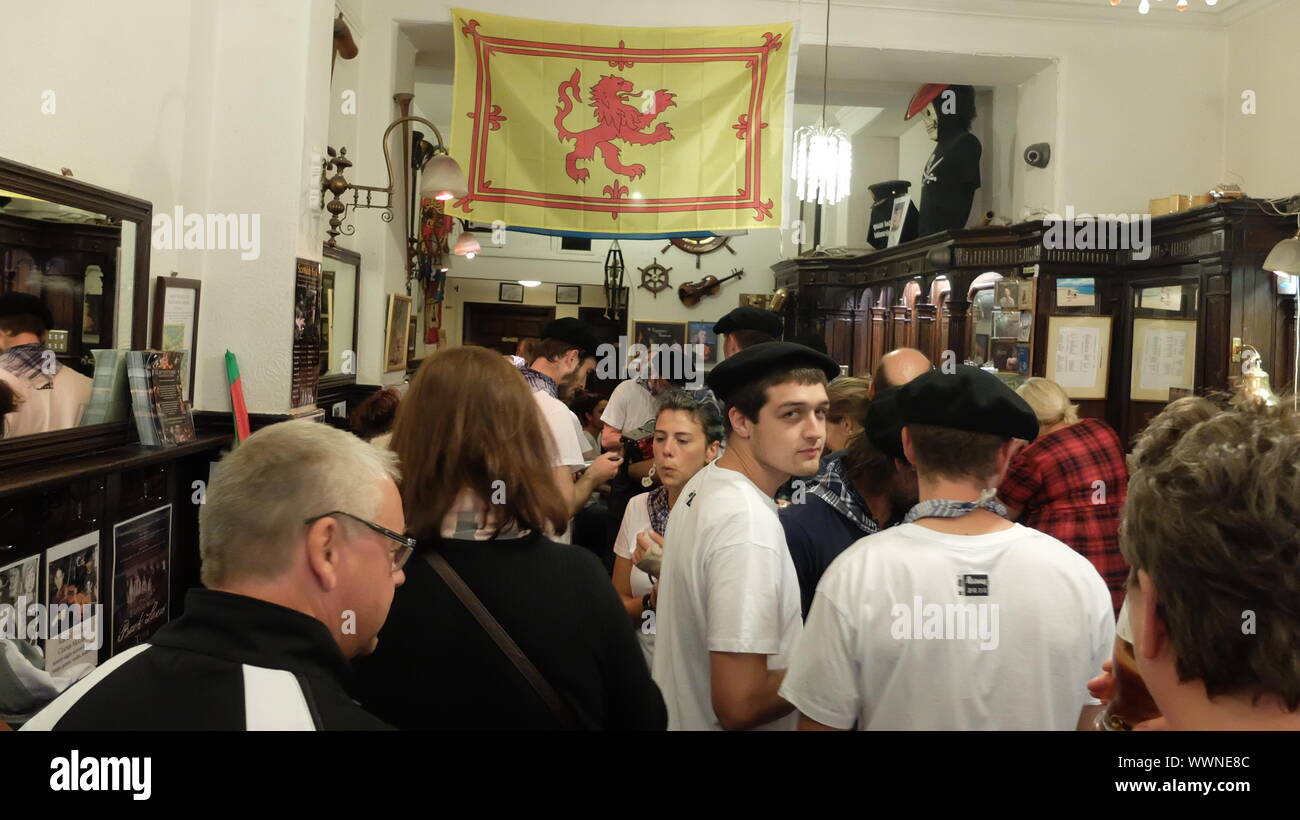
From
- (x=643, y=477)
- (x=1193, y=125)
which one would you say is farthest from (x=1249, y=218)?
(x=643, y=477)

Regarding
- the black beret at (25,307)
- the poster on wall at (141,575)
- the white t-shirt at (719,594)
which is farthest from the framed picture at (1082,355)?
the black beret at (25,307)

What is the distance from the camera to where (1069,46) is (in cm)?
728

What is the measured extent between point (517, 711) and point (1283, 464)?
1.17m

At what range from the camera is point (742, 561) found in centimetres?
212

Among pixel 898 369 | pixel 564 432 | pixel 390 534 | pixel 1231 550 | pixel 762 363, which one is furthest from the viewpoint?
pixel 564 432

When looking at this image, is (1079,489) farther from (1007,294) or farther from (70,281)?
(1007,294)

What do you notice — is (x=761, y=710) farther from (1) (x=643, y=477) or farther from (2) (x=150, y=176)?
(2) (x=150, y=176)

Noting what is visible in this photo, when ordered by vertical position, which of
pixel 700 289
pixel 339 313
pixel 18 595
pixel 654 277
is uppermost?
pixel 654 277

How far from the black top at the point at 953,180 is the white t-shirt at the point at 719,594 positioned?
6.37 meters

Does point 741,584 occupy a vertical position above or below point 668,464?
below

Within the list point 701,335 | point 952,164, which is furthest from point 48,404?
point 701,335

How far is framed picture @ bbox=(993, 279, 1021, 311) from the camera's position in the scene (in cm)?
702

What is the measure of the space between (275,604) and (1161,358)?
647 centimetres

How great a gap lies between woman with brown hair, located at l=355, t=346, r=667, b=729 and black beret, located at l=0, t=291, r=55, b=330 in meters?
2.10
